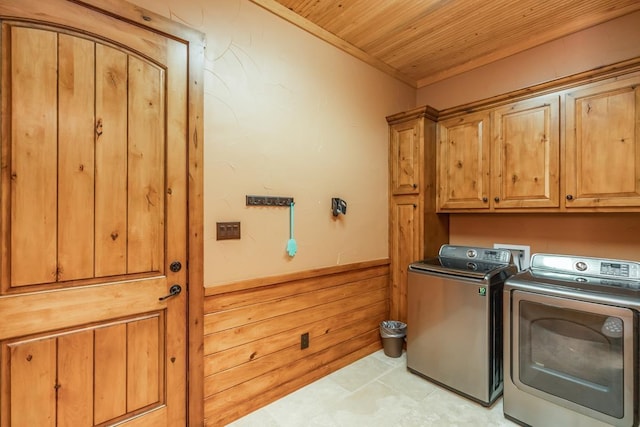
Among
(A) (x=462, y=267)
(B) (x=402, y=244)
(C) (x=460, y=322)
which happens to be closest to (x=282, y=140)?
(B) (x=402, y=244)

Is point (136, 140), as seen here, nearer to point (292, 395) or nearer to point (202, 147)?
point (202, 147)

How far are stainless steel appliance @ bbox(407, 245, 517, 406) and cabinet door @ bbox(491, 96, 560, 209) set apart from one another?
48cm

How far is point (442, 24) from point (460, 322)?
2.23 m

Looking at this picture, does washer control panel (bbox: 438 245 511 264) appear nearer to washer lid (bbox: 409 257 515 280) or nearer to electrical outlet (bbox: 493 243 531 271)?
washer lid (bbox: 409 257 515 280)

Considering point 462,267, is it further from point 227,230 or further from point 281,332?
point 227,230

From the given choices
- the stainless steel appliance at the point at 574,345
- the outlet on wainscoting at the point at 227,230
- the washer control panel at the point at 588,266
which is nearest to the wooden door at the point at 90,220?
the outlet on wainscoting at the point at 227,230

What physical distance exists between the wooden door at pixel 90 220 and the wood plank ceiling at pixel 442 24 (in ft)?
3.55

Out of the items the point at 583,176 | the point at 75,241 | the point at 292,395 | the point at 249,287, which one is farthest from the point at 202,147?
the point at 583,176

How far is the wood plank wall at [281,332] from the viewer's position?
180cm

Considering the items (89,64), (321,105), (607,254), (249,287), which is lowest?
(249,287)

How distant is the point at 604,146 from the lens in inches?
75.8

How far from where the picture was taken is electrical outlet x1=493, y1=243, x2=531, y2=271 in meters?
2.49

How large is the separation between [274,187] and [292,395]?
149 centimetres

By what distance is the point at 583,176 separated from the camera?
200cm
